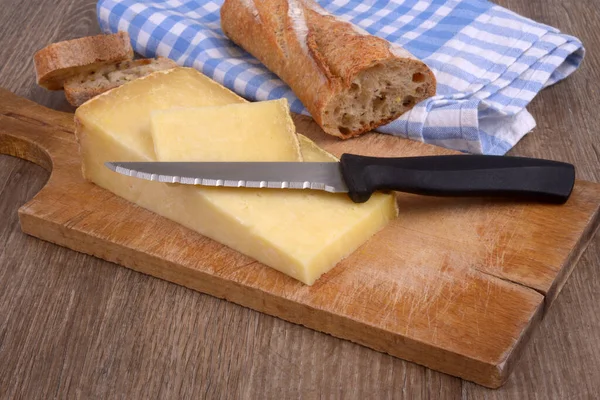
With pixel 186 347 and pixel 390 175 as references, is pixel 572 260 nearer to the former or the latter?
pixel 390 175

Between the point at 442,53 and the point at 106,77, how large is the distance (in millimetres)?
1263

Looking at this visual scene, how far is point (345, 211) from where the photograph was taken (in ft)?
7.20

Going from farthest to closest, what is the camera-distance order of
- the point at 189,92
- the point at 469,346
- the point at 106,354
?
the point at 189,92
the point at 106,354
the point at 469,346

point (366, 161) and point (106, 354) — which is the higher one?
point (366, 161)

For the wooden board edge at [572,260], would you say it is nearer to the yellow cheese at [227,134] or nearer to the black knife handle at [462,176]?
the black knife handle at [462,176]

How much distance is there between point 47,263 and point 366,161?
97 centimetres

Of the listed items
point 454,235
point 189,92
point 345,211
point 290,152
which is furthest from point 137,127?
point 454,235

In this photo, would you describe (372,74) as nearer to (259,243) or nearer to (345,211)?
(345,211)

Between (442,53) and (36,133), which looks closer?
(36,133)

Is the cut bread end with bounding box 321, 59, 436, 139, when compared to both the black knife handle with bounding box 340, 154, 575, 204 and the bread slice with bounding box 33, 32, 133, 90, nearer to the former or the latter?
the black knife handle with bounding box 340, 154, 575, 204

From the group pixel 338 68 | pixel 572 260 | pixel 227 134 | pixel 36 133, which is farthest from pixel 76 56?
pixel 572 260

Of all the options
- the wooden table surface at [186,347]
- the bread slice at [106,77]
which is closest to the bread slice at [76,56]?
the bread slice at [106,77]

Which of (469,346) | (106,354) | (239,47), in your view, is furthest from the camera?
(239,47)

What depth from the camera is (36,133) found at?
2797 mm
